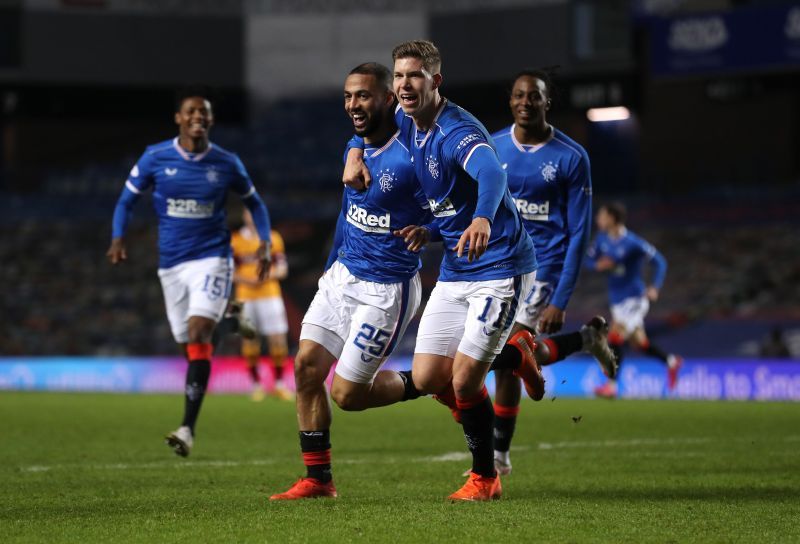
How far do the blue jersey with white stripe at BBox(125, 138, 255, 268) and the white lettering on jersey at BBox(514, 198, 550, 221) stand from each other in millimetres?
2647

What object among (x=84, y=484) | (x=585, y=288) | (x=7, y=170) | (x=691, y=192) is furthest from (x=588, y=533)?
(x=7, y=170)

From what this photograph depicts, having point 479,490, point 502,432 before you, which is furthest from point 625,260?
point 479,490

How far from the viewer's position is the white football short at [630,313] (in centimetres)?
1677

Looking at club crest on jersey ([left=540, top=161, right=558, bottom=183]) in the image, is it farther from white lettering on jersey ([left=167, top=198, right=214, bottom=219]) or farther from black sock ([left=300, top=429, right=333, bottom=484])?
white lettering on jersey ([left=167, top=198, right=214, bottom=219])

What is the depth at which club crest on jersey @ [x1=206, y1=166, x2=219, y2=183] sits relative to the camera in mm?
9648

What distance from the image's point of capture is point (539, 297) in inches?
318

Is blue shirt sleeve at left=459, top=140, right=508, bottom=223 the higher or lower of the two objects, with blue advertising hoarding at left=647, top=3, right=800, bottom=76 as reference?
lower

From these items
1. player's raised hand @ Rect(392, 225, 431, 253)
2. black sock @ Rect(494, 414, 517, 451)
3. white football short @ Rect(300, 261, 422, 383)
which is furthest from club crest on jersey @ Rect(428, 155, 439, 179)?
black sock @ Rect(494, 414, 517, 451)

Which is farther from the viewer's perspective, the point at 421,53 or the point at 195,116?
the point at 195,116

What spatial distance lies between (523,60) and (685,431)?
18071 mm

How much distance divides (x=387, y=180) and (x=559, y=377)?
13473 millimetres

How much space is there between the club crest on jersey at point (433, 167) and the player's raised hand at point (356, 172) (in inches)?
13.3

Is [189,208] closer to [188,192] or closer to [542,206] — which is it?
[188,192]

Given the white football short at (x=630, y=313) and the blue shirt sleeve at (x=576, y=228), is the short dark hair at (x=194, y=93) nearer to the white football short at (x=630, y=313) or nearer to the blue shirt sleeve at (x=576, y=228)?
the blue shirt sleeve at (x=576, y=228)
